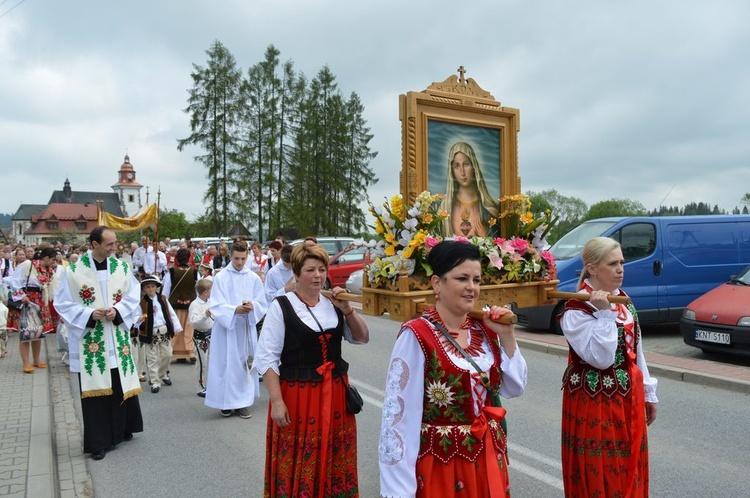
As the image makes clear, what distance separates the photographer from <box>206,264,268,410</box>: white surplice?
7.06 metres

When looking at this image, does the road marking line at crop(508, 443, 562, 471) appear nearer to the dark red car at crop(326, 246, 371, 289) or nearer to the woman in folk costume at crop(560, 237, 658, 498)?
the woman in folk costume at crop(560, 237, 658, 498)

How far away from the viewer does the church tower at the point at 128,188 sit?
127250mm

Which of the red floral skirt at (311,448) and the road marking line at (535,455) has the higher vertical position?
the red floral skirt at (311,448)

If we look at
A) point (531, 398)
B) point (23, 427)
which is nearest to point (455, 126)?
point (531, 398)

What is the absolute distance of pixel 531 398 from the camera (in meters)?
7.46

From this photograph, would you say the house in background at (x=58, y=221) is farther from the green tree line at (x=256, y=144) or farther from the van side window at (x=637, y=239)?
the van side window at (x=637, y=239)

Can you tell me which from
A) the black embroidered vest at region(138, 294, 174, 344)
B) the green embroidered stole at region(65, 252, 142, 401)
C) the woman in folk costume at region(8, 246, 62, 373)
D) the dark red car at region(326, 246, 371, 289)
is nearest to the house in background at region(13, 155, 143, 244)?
the dark red car at region(326, 246, 371, 289)

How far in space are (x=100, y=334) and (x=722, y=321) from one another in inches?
334

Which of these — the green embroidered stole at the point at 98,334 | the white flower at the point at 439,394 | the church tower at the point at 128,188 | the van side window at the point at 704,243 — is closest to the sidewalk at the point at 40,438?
the green embroidered stole at the point at 98,334

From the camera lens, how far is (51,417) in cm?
702

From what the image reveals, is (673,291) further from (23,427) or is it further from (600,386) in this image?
(23,427)

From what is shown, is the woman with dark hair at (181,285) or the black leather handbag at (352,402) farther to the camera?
the woman with dark hair at (181,285)

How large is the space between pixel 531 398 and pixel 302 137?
38.9 meters

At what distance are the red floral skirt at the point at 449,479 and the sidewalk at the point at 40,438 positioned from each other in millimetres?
3647
